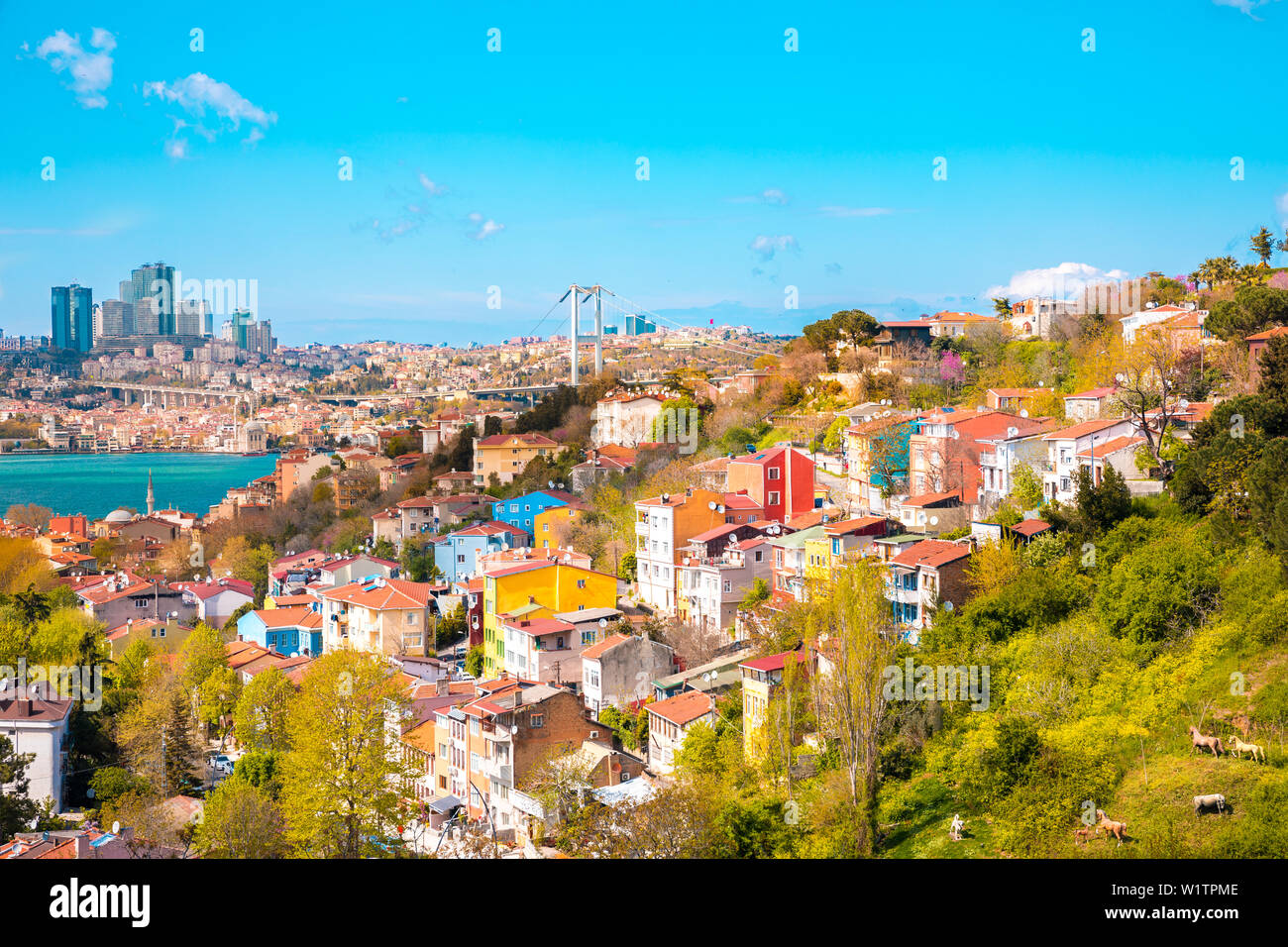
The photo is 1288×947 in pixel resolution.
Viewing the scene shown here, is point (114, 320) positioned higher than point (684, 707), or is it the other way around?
point (114, 320)

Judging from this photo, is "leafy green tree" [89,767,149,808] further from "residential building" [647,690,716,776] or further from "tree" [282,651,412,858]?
"residential building" [647,690,716,776]

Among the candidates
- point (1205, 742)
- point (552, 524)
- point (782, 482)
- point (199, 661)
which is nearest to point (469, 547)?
point (552, 524)

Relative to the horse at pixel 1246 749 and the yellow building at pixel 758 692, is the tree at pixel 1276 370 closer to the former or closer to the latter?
the horse at pixel 1246 749

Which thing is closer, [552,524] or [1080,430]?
[1080,430]

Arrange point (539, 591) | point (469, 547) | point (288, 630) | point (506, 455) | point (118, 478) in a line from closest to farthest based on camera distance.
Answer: point (539, 591) < point (288, 630) < point (469, 547) < point (506, 455) < point (118, 478)

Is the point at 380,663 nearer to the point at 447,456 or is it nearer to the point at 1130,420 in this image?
the point at 1130,420

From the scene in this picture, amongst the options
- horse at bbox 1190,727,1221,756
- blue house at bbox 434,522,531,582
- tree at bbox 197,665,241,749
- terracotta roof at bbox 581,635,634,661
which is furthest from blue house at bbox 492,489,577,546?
horse at bbox 1190,727,1221,756

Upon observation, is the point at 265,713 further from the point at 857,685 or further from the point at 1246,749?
the point at 1246,749
